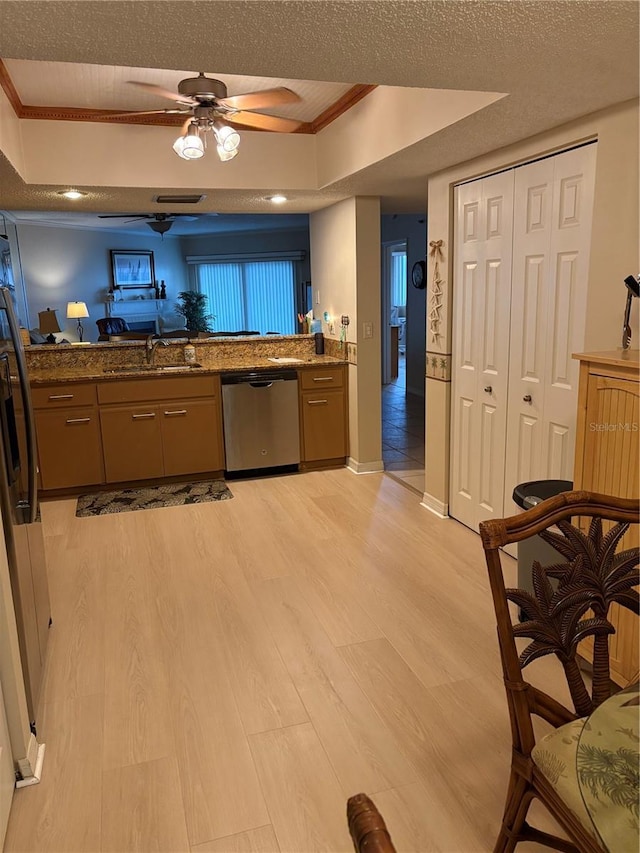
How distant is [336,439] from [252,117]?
8.69ft

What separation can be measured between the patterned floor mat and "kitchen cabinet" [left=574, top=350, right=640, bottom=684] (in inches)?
114

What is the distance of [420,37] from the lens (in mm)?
1726

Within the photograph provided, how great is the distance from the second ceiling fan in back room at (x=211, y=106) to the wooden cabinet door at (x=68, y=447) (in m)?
2.23

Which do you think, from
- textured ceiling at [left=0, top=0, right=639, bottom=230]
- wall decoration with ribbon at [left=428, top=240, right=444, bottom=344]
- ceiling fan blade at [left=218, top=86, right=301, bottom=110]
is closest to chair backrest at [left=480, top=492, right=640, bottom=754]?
textured ceiling at [left=0, top=0, right=639, bottom=230]

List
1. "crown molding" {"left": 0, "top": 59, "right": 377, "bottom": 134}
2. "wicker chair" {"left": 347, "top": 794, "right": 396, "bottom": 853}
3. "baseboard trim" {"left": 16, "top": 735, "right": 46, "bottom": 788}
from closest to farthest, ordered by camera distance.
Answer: "wicker chair" {"left": 347, "top": 794, "right": 396, "bottom": 853} < "baseboard trim" {"left": 16, "top": 735, "right": 46, "bottom": 788} < "crown molding" {"left": 0, "top": 59, "right": 377, "bottom": 134}

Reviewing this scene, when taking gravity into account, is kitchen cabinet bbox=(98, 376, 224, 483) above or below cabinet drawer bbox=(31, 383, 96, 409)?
below

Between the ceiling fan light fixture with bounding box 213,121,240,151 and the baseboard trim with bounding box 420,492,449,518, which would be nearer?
the ceiling fan light fixture with bounding box 213,121,240,151

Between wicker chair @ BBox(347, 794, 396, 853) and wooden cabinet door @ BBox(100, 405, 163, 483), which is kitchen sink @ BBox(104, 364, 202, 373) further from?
wicker chair @ BBox(347, 794, 396, 853)

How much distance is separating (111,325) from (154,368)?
176 inches

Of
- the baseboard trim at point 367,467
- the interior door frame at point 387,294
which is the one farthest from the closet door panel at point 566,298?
the interior door frame at point 387,294

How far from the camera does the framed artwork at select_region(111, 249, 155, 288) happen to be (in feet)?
31.8

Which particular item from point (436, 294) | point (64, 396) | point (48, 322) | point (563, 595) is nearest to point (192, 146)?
point (436, 294)

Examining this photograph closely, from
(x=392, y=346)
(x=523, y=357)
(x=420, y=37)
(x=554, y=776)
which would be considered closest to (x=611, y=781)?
(x=554, y=776)

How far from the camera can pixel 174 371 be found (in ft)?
15.6
